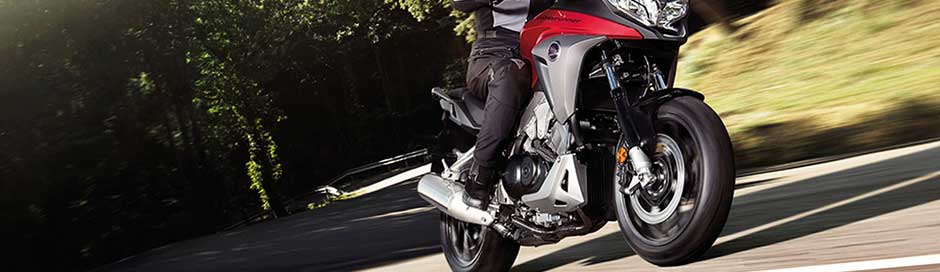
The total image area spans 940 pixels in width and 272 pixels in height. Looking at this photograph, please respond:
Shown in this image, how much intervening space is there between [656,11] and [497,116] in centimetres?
110

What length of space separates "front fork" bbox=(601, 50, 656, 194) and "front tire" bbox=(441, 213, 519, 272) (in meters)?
1.27

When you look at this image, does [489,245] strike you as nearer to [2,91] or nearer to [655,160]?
[655,160]

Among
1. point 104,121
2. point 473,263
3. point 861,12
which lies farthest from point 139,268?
point 861,12

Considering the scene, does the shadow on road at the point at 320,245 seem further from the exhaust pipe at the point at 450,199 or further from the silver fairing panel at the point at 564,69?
the silver fairing panel at the point at 564,69

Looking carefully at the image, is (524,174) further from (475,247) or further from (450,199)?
(475,247)

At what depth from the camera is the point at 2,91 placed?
15.5 metres

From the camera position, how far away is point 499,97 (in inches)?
211

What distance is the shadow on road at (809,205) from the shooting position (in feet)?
17.1

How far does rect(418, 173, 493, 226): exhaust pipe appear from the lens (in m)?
5.63

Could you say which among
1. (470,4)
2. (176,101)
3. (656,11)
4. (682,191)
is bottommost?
(176,101)

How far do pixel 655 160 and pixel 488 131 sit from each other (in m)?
1.12

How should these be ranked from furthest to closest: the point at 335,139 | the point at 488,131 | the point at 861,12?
1. the point at 335,139
2. the point at 861,12
3. the point at 488,131

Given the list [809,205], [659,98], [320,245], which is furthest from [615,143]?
[320,245]

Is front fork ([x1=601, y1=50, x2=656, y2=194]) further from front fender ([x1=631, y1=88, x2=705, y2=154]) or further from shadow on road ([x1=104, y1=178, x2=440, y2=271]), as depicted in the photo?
shadow on road ([x1=104, y1=178, x2=440, y2=271])
